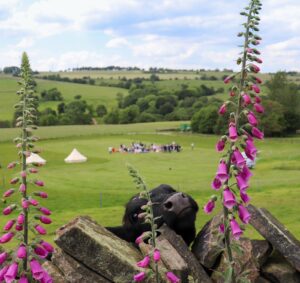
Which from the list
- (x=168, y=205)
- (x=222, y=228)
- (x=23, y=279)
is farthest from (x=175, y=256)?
(x=23, y=279)

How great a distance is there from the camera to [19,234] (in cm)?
638

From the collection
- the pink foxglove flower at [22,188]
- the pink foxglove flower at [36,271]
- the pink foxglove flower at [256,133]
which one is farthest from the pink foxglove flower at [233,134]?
the pink foxglove flower at [36,271]

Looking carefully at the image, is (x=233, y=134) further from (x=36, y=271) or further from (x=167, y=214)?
(x=167, y=214)

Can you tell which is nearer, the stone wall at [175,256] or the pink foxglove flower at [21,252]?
the pink foxglove flower at [21,252]

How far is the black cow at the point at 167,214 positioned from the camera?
11.0 metres

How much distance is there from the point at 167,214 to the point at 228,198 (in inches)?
195

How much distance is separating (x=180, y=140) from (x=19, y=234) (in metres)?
97.5

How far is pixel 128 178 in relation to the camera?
156 feet

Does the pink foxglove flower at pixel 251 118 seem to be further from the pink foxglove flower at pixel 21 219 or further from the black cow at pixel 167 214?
the black cow at pixel 167 214

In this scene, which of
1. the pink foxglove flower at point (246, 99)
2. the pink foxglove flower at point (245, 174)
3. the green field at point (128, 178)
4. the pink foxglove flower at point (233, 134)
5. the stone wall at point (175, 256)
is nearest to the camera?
the pink foxglove flower at point (246, 99)

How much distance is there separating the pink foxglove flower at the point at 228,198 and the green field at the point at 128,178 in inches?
488

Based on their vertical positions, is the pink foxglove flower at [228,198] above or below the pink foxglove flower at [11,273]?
above

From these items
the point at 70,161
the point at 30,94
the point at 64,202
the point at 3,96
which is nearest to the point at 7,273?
the point at 30,94

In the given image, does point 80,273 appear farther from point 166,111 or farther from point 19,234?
point 166,111
